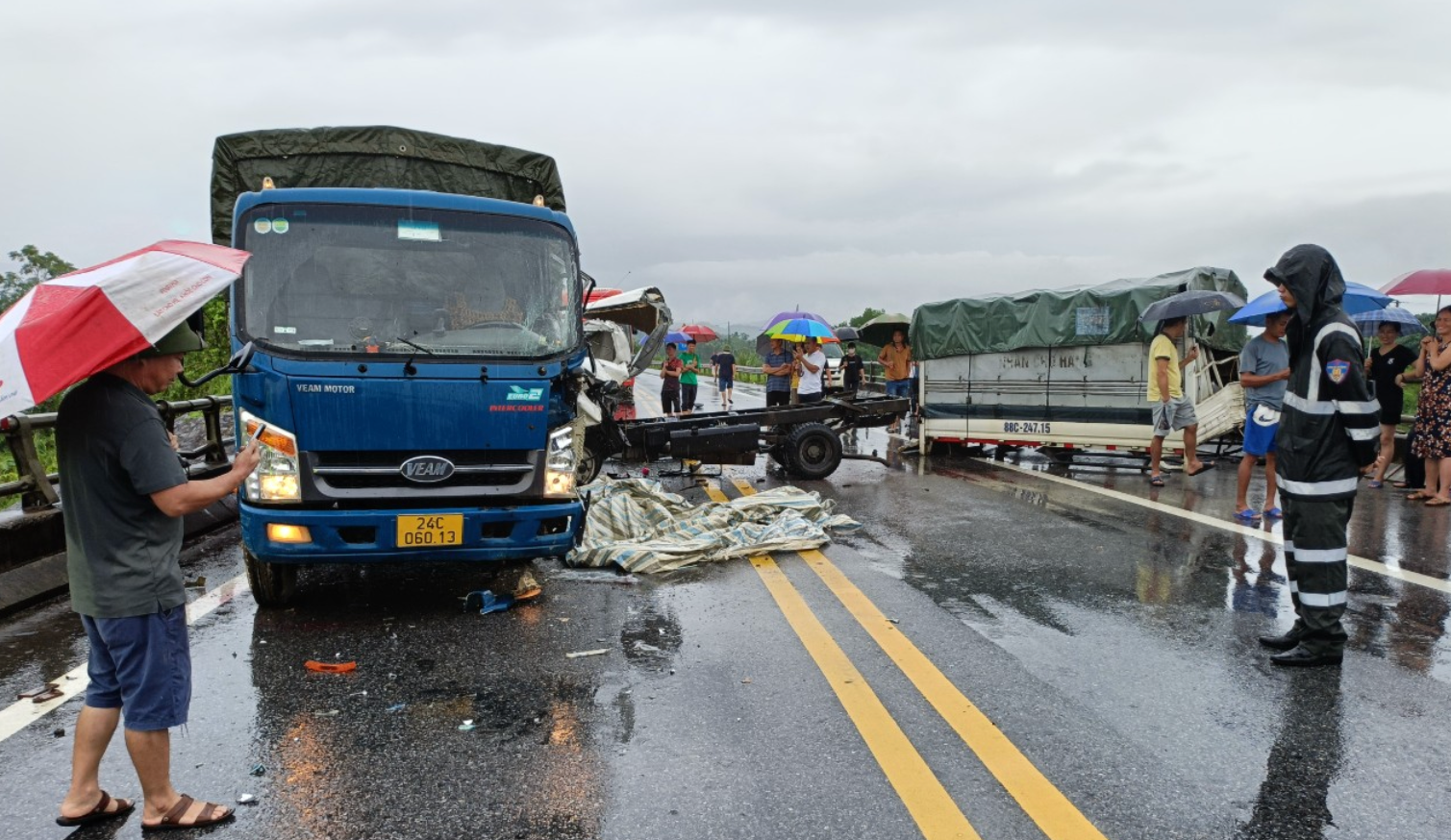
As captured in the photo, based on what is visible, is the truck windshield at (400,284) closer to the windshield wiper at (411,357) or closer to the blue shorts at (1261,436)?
the windshield wiper at (411,357)

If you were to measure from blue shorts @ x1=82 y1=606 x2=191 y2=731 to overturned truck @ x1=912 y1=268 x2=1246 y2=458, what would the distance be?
1041 cm

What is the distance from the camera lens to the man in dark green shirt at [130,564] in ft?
9.42

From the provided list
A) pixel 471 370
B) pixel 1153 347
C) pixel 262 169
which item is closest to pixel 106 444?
pixel 471 370

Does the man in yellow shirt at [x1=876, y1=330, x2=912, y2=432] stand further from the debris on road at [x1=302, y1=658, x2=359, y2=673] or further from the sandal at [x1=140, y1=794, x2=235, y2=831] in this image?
the sandal at [x1=140, y1=794, x2=235, y2=831]

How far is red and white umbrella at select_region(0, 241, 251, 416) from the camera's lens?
248cm

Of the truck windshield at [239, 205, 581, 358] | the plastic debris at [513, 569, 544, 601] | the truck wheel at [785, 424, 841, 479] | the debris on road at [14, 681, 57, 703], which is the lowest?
the plastic debris at [513, 569, 544, 601]

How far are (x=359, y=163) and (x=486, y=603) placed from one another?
397cm

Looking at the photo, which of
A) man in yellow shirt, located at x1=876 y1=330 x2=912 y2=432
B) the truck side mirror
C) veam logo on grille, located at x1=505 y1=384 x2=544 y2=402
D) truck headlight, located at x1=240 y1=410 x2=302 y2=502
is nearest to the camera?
the truck side mirror

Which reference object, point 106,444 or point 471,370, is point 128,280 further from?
point 471,370

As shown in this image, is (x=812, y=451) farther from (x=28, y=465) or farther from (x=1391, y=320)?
(x=28, y=465)

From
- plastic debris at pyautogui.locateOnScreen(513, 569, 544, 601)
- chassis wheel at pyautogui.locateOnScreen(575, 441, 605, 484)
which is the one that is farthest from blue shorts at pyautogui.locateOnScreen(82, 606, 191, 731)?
chassis wheel at pyautogui.locateOnScreen(575, 441, 605, 484)

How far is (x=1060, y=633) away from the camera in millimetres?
4801

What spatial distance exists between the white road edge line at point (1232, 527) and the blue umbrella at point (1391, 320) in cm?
328

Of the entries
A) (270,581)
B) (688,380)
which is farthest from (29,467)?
(688,380)
